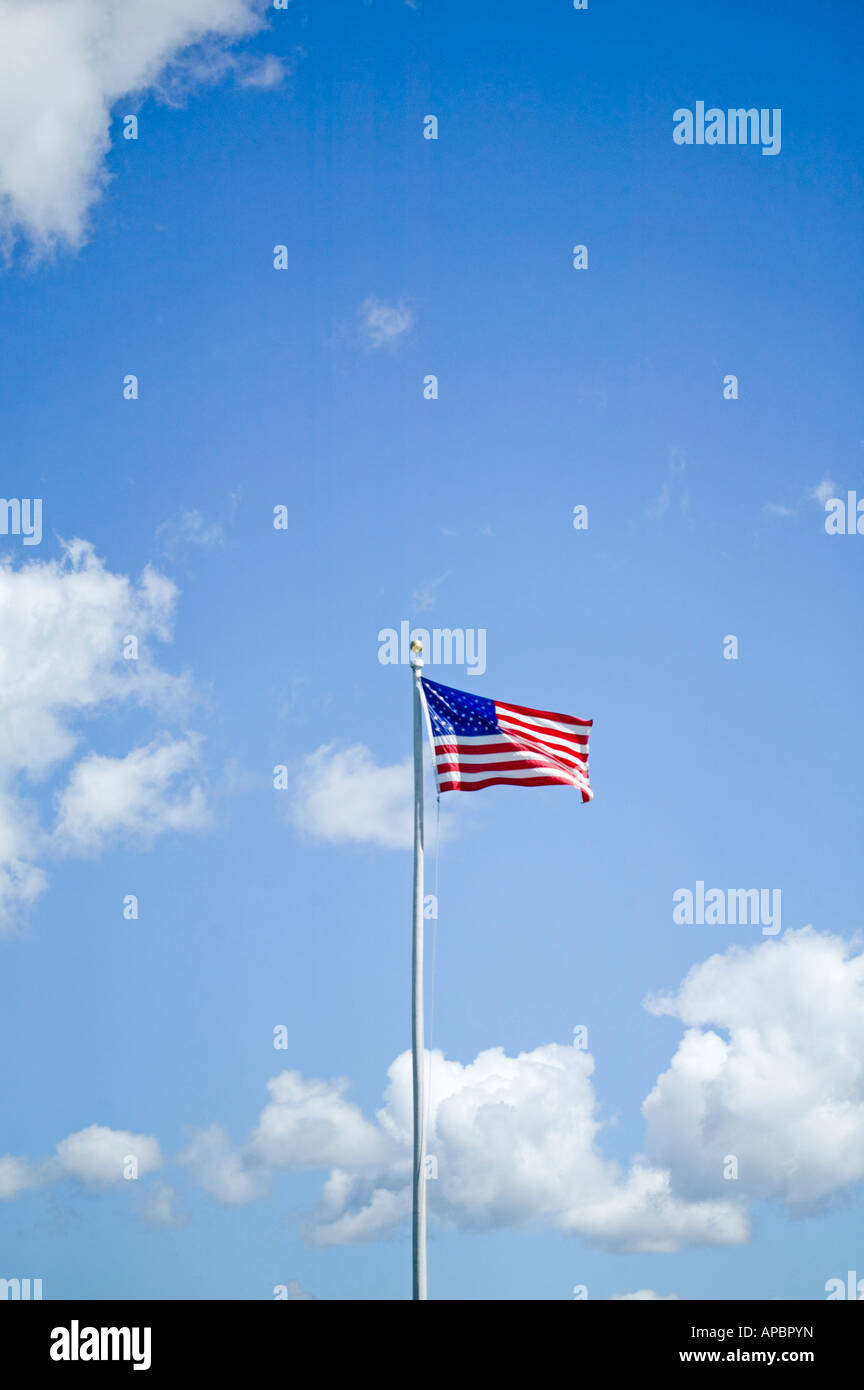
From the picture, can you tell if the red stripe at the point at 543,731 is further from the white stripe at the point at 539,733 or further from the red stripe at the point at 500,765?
the red stripe at the point at 500,765

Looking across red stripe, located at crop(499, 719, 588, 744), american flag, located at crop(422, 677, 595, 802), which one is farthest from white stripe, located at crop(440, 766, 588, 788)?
red stripe, located at crop(499, 719, 588, 744)

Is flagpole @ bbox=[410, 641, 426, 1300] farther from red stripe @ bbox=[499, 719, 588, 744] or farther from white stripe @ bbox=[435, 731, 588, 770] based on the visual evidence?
red stripe @ bbox=[499, 719, 588, 744]

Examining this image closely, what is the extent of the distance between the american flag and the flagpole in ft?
1.23

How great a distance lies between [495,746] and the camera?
2566cm

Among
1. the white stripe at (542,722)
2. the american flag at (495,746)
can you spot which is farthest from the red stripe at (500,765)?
the white stripe at (542,722)

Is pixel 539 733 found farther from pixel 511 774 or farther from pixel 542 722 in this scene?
pixel 511 774

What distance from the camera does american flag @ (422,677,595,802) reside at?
25.6 m

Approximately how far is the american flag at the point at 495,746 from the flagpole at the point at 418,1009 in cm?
37

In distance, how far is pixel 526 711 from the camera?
2620 centimetres

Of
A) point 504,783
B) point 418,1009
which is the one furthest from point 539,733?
point 418,1009
